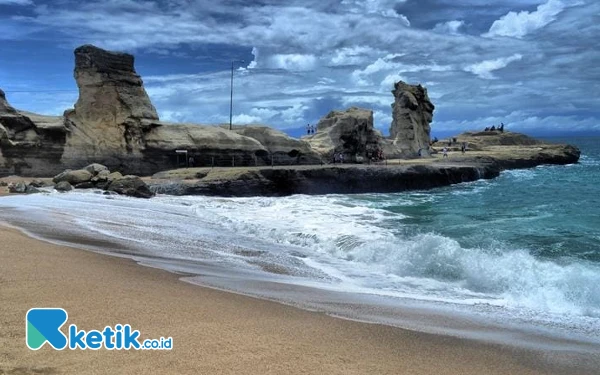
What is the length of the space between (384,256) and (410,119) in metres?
54.3

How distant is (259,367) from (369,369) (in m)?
0.99

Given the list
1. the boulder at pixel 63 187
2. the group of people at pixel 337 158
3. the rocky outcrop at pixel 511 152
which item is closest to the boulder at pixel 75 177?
the boulder at pixel 63 187

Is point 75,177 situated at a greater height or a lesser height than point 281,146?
lesser

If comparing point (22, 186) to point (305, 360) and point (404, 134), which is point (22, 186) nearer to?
point (305, 360)

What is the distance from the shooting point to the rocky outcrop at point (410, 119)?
206 ft

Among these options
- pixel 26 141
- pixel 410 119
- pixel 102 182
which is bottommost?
pixel 102 182

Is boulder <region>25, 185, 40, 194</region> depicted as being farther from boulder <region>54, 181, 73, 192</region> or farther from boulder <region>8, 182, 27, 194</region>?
boulder <region>54, 181, 73, 192</region>

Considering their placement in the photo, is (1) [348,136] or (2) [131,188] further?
(1) [348,136]

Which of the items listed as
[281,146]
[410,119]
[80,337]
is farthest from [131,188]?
[410,119]

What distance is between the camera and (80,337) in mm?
4582

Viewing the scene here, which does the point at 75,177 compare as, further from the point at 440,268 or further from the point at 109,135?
the point at 440,268

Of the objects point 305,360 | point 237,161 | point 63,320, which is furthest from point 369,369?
point 237,161

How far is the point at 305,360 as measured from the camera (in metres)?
4.58

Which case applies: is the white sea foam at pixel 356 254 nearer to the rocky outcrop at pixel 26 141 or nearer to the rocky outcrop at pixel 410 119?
the rocky outcrop at pixel 26 141
